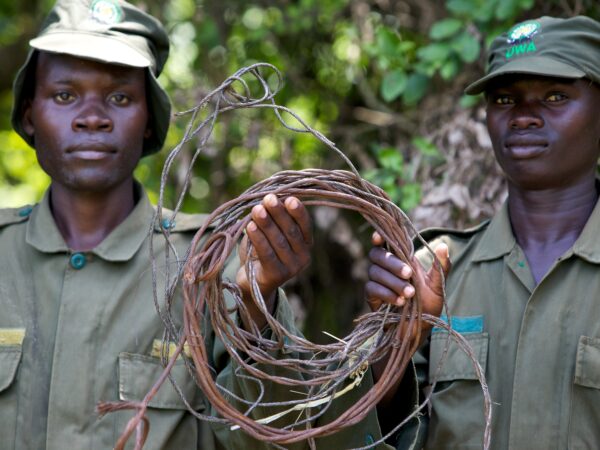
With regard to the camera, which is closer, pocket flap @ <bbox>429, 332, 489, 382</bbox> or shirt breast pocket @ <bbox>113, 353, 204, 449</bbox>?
shirt breast pocket @ <bbox>113, 353, 204, 449</bbox>

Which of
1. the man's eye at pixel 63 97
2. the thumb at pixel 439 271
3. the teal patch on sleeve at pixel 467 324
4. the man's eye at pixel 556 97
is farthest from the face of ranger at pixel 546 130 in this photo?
the man's eye at pixel 63 97

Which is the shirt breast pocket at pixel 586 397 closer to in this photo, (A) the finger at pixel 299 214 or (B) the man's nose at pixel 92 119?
(A) the finger at pixel 299 214

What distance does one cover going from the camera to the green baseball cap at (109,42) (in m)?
2.92

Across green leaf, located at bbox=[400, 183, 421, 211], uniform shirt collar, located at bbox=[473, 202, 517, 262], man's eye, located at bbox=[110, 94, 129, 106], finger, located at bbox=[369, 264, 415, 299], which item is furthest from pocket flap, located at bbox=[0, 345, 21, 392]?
green leaf, located at bbox=[400, 183, 421, 211]

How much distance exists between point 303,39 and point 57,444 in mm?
2886

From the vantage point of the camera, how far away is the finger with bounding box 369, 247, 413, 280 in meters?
2.40

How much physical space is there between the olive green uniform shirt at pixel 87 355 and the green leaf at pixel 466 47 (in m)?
1.55

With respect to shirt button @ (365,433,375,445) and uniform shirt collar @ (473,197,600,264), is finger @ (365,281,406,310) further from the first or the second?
uniform shirt collar @ (473,197,600,264)

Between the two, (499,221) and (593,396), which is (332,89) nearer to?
(499,221)

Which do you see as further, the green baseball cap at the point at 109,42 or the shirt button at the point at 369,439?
the green baseball cap at the point at 109,42

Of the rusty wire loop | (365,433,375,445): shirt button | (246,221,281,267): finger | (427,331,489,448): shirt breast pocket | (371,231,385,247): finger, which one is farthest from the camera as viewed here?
(427,331,489,448): shirt breast pocket

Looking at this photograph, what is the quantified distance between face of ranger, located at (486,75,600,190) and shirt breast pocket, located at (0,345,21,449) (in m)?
1.62

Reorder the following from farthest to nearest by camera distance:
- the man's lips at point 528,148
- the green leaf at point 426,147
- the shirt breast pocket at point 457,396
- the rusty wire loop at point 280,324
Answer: the green leaf at point 426,147
the man's lips at point 528,148
the shirt breast pocket at point 457,396
the rusty wire loop at point 280,324

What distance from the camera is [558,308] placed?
2822 millimetres
